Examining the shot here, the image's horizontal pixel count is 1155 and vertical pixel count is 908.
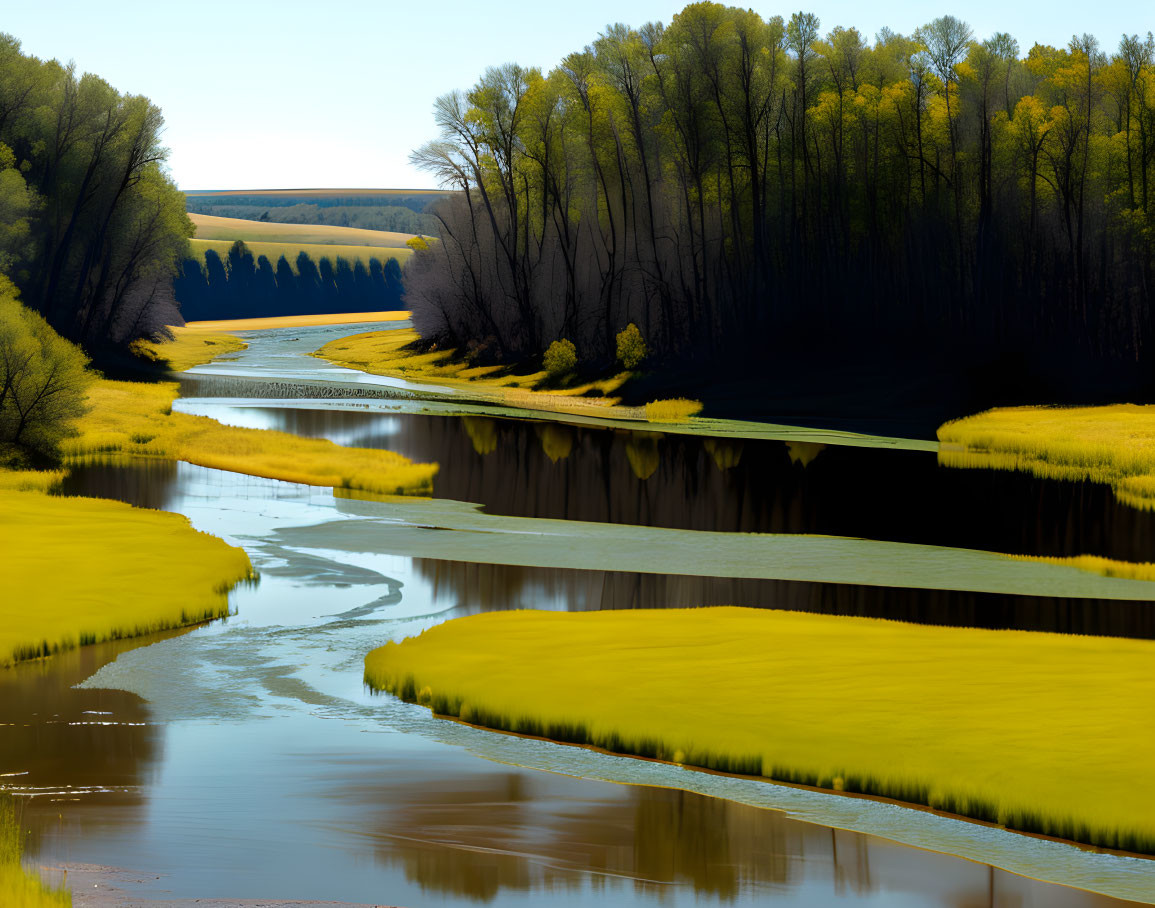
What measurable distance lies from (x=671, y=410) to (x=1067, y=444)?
2275cm

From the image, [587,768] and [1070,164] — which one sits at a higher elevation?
[1070,164]

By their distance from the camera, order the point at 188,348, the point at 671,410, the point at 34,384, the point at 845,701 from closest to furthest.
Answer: the point at 845,701
the point at 34,384
the point at 671,410
the point at 188,348

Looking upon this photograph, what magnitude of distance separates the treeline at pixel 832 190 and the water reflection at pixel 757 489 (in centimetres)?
1865

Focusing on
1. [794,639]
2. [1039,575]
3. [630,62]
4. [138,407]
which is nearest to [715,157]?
[630,62]

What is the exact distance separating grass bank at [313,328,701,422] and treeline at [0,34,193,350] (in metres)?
21.3

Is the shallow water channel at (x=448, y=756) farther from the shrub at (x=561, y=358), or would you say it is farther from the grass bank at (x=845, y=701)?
the shrub at (x=561, y=358)

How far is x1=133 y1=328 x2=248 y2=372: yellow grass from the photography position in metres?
87.9

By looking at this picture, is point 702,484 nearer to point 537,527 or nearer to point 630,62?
point 537,527

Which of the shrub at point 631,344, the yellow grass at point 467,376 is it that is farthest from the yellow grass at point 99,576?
the shrub at point 631,344

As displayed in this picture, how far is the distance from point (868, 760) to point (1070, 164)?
54.5 meters

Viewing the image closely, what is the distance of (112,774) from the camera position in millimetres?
11938

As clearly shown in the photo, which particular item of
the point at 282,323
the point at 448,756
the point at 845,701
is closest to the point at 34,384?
the point at 448,756

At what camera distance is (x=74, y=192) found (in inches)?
2650

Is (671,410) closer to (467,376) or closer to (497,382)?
(497,382)
